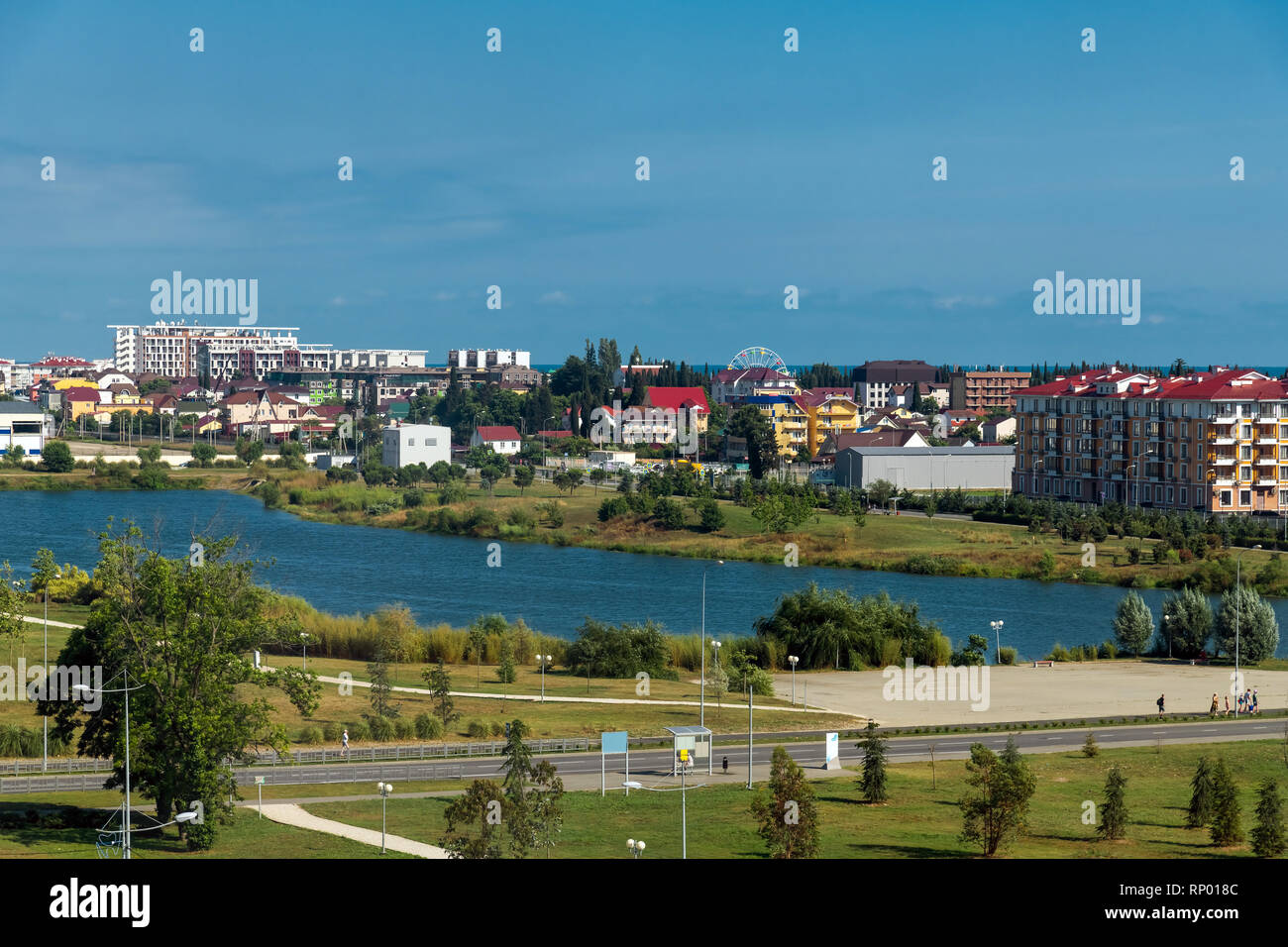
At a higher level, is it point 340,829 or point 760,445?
point 760,445

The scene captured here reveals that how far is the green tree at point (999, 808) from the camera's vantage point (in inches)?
572

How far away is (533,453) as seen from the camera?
81062 millimetres

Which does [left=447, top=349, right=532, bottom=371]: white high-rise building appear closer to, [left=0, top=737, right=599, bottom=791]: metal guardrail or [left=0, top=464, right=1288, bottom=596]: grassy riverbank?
[left=0, top=464, right=1288, bottom=596]: grassy riverbank

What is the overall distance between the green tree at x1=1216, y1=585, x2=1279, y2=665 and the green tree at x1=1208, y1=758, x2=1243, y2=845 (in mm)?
16345

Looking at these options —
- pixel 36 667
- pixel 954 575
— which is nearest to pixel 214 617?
pixel 36 667

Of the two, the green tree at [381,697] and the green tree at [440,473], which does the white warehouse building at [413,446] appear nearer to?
the green tree at [440,473]

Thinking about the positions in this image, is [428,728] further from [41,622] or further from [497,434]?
[497,434]

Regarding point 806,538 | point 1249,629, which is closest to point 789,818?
point 1249,629

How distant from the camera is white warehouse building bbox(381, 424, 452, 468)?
2879 inches

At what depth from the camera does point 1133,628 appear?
108 ft

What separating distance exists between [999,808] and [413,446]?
61.5 meters

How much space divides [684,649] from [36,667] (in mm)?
13803

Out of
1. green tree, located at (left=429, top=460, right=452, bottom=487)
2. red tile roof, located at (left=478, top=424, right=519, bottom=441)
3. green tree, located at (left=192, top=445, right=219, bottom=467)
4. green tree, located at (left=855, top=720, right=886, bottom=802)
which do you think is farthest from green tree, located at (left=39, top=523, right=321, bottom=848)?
red tile roof, located at (left=478, top=424, right=519, bottom=441)
